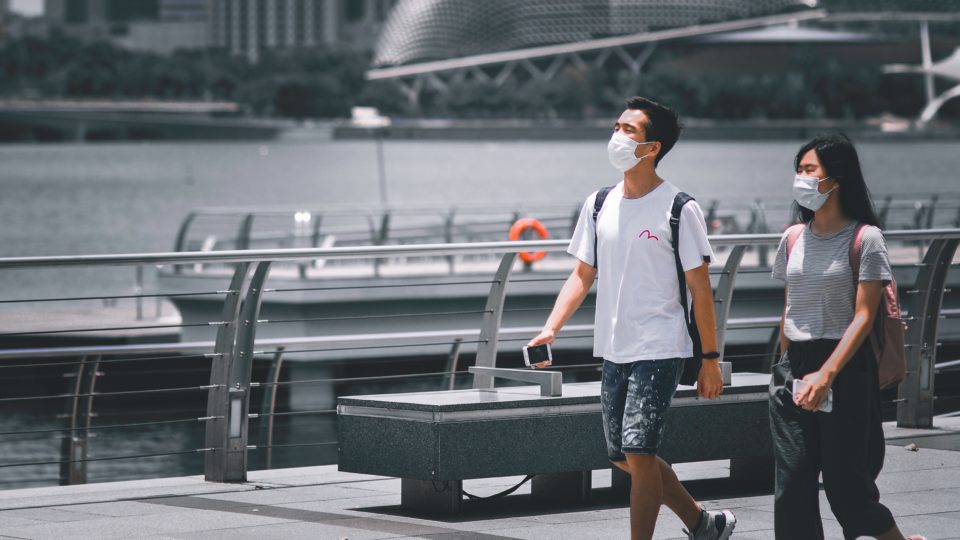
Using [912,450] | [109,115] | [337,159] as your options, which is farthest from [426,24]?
[912,450]

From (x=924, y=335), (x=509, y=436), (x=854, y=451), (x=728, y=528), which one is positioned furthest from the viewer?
(x=924, y=335)

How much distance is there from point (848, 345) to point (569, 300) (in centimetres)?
104

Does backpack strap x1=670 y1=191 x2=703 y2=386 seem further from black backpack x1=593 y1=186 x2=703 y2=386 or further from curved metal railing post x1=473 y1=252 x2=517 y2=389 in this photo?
curved metal railing post x1=473 y1=252 x2=517 y2=389

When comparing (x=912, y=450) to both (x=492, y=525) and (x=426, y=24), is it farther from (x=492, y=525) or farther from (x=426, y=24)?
(x=426, y=24)

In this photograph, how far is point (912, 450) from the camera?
8.45 m

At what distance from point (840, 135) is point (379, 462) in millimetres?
2447

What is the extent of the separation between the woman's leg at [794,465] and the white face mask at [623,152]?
84 cm

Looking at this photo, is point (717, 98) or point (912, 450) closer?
point (912, 450)

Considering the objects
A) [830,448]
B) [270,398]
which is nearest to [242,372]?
[270,398]

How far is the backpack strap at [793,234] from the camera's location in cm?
527

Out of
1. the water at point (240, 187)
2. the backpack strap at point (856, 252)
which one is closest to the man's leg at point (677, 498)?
the backpack strap at point (856, 252)

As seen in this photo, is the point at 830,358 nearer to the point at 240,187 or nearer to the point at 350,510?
the point at 350,510

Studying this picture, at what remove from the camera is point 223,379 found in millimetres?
7441

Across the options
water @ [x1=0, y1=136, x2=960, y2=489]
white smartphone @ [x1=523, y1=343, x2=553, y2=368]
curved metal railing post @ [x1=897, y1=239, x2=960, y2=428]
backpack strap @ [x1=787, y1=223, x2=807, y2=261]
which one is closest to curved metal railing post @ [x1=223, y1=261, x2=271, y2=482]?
white smartphone @ [x1=523, y1=343, x2=553, y2=368]
